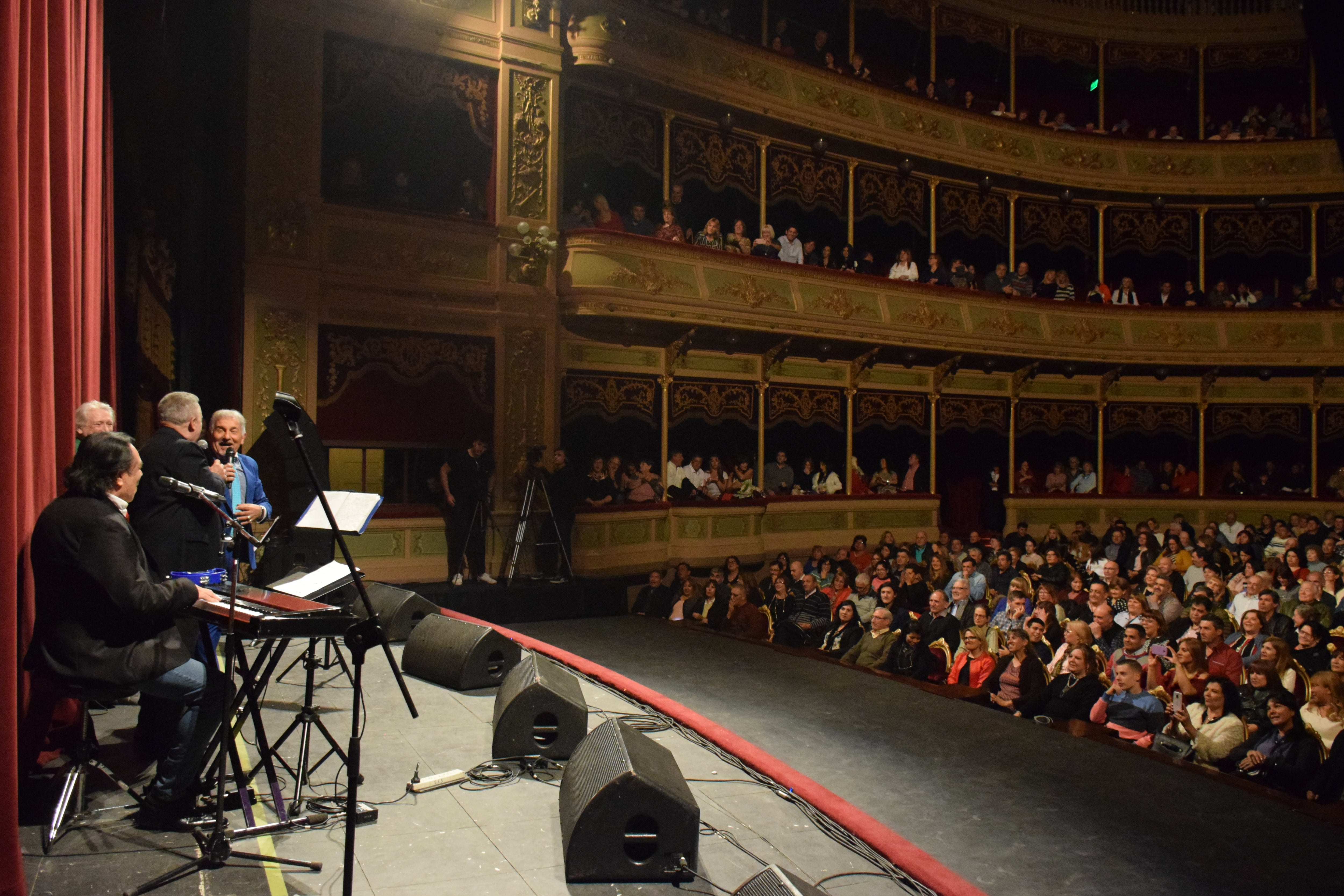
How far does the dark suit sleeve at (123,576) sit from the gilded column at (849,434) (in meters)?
12.5

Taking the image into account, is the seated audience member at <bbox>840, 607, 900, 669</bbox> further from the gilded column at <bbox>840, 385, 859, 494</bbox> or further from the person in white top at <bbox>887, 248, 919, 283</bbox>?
the person in white top at <bbox>887, 248, 919, 283</bbox>

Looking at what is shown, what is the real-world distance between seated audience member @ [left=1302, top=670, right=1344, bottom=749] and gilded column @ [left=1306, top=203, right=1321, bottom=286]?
14.9m

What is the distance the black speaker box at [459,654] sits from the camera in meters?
5.99

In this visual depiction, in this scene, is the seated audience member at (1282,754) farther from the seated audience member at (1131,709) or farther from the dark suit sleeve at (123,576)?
the dark suit sleeve at (123,576)

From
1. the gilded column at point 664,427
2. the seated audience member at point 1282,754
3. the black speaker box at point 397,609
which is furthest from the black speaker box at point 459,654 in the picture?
the gilded column at point 664,427

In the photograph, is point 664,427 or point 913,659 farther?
point 664,427

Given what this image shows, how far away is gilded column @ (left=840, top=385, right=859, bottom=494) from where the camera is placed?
595 inches

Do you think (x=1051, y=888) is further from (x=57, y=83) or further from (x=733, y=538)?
(x=733, y=538)

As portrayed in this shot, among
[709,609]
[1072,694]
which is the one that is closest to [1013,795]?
[1072,694]

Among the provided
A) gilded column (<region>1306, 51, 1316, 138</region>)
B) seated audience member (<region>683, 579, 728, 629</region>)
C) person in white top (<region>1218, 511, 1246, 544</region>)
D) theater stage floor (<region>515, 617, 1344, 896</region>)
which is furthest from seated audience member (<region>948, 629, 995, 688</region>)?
gilded column (<region>1306, 51, 1316, 138</region>)

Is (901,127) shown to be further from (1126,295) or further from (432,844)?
(432,844)

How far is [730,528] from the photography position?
1299 centimetres

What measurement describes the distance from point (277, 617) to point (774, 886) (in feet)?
5.76

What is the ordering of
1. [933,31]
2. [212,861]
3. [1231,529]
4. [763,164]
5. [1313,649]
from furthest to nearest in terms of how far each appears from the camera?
[933,31] < [1231,529] < [763,164] < [1313,649] < [212,861]
